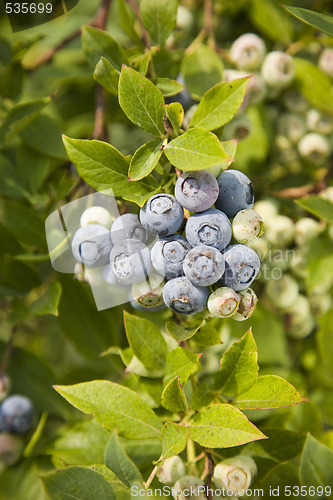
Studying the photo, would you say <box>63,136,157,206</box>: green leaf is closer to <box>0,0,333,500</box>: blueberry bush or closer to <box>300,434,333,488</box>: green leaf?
<box>0,0,333,500</box>: blueberry bush

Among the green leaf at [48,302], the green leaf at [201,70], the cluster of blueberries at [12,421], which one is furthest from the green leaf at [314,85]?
the cluster of blueberries at [12,421]

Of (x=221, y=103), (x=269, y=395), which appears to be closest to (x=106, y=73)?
(x=221, y=103)

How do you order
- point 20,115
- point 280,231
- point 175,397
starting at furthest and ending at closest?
point 280,231
point 20,115
point 175,397

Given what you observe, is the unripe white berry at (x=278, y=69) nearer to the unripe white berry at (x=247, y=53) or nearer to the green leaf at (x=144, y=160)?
the unripe white berry at (x=247, y=53)

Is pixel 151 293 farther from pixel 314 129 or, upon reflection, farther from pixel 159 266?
pixel 314 129

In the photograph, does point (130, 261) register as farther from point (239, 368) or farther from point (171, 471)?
point (171, 471)

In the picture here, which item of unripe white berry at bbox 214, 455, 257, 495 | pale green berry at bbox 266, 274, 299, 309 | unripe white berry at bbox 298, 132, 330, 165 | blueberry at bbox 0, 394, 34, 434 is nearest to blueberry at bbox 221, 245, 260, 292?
unripe white berry at bbox 214, 455, 257, 495
